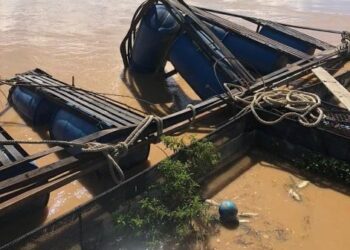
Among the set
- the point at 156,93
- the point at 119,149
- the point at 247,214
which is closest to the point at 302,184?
the point at 247,214

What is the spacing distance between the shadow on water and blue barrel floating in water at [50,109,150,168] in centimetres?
251

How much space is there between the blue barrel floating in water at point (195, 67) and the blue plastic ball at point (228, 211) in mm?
3129

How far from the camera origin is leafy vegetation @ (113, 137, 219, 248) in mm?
4578

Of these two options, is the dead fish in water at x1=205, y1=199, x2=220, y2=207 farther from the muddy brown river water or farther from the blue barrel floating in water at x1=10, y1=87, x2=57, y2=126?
the blue barrel floating in water at x1=10, y1=87, x2=57, y2=126

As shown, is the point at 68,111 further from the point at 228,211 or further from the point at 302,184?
the point at 302,184

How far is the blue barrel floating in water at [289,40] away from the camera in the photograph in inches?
389

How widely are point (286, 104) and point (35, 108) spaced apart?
4.39 m

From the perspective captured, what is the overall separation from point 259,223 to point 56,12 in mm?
14305

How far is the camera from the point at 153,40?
954cm

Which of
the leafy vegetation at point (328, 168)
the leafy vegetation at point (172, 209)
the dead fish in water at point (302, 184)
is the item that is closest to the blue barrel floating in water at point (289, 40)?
the leafy vegetation at point (328, 168)

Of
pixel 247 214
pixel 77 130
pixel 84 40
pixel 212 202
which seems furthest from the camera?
pixel 84 40

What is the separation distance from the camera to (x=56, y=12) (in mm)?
16812

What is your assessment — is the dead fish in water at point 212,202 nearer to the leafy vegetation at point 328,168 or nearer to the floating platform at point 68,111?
the floating platform at point 68,111

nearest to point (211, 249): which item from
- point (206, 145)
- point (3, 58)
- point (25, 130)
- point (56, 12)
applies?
point (206, 145)
